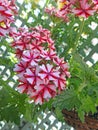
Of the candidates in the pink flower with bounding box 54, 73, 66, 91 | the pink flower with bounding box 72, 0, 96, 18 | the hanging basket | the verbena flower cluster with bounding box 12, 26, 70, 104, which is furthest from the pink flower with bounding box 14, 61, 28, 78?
the hanging basket

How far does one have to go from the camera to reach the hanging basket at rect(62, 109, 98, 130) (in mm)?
1823

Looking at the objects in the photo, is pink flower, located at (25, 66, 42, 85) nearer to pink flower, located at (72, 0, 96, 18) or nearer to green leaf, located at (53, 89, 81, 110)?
green leaf, located at (53, 89, 81, 110)

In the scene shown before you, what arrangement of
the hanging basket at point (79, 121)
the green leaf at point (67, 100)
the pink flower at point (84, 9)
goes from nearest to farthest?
the green leaf at point (67, 100) < the pink flower at point (84, 9) < the hanging basket at point (79, 121)

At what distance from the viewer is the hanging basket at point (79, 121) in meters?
1.82

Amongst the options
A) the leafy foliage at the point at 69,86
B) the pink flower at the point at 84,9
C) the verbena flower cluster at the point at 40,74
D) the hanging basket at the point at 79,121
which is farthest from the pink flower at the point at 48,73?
the hanging basket at the point at 79,121

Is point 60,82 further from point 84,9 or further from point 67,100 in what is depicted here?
point 84,9

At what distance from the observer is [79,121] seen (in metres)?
1.85

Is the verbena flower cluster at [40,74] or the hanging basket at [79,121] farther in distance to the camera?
the hanging basket at [79,121]

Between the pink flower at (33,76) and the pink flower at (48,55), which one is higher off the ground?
the pink flower at (48,55)

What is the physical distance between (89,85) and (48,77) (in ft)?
0.77

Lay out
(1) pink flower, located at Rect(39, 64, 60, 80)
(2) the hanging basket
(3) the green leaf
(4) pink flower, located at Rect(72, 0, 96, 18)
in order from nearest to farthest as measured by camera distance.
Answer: (1) pink flower, located at Rect(39, 64, 60, 80), (3) the green leaf, (4) pink flower, located at Rect(72, 0, 96, 18), (2) the hanging basket

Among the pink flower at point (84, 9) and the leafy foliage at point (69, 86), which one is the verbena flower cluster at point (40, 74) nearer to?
the leafy foliage at point (69, 86)

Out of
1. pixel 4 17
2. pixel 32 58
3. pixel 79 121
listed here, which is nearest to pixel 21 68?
pixel 32 58

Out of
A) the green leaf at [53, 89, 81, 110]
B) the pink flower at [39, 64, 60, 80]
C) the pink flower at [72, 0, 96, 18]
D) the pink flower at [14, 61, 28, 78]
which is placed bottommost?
the green leaf at [53, 89, 81, 110]
